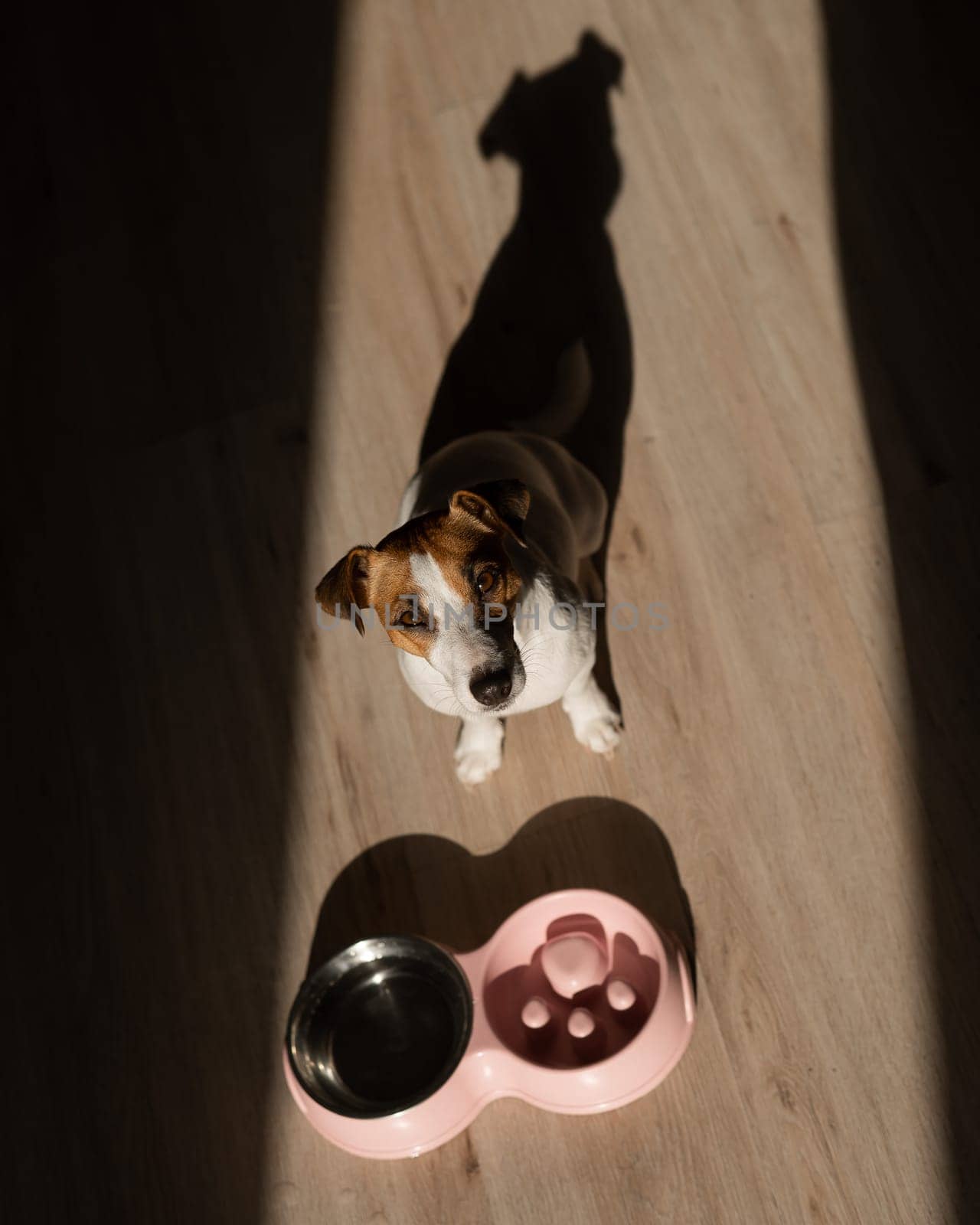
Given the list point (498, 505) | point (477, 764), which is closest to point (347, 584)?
point (498, 505)

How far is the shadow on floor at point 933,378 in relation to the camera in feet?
7.48

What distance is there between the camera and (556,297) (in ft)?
9.67

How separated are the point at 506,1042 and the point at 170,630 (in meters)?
1.42

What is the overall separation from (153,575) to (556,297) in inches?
55.6

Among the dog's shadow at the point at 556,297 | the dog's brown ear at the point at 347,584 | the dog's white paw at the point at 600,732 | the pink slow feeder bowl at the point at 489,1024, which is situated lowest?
the pink slow feeder bowl at the point at 489,1024

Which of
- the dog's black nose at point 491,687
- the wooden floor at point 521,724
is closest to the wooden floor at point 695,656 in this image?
the wooden floor at point 521,724

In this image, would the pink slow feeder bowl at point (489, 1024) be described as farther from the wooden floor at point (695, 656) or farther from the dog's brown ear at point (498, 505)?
the dog's brown ear at point (498, 505)

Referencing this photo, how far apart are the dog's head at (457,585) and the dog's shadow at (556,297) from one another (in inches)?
31.2

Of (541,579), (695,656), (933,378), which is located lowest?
(695,656)

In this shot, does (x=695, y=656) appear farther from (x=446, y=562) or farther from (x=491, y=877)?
(x=446, y=562)

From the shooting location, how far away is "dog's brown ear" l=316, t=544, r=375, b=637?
6.02 feet

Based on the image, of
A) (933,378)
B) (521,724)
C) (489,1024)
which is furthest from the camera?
(933,378)

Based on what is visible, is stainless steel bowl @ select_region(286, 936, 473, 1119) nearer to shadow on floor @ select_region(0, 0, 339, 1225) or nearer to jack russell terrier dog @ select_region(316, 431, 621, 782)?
shadow on floor @ select_region(0, 0, 339, 1225)

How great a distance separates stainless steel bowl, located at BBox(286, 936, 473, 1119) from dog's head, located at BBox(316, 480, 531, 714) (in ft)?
2.51
